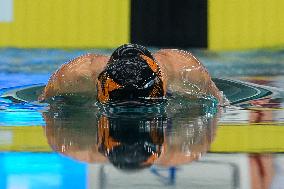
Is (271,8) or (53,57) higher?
(271,8)

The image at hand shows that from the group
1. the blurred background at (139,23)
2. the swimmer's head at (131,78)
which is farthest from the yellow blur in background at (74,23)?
the swimmer's head at (131,78)

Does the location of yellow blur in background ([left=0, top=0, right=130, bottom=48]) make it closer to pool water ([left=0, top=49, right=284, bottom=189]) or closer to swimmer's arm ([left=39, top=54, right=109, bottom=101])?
pool water ([left=0, top=49, right=284, bottom=189])

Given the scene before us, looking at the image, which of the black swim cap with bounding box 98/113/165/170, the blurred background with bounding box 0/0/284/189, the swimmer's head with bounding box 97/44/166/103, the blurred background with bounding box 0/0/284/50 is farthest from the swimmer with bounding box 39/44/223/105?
the blurred background with bounding box 0/0/284/50

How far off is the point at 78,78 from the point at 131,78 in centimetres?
52

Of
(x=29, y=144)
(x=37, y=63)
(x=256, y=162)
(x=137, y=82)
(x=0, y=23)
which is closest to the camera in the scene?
(x=256, y=162)

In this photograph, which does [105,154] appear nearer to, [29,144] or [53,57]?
[29,144]

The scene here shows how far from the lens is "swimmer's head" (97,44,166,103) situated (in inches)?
129

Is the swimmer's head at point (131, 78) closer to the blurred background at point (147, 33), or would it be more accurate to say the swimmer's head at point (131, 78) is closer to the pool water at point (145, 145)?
the pool water at point (145, 145)

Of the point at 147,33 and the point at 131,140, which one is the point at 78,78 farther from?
the point at 147,33

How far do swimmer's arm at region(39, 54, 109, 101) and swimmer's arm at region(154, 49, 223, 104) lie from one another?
0.34 metres

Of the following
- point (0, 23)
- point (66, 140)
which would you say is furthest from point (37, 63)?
point (66, 140)

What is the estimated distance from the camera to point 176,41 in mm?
7473

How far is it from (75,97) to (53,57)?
3.40 metres

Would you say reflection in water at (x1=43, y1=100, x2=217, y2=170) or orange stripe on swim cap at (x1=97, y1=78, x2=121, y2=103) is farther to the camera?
orange stripe on swim cap at (x1=97, y1=78, x2=121, y2=103)
